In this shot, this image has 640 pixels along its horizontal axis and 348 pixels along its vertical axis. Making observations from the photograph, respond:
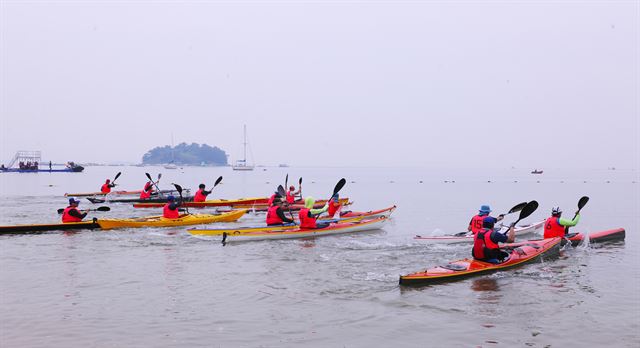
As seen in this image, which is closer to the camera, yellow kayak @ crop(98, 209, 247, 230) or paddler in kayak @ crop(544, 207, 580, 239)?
paddler in kayak @ crop(544, 207, 580, 239)

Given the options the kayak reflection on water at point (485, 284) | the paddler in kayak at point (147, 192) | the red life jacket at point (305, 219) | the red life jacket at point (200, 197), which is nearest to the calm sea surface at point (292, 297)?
the kayak reflection on water at point (485, 284)

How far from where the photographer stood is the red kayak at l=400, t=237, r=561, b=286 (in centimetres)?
1241

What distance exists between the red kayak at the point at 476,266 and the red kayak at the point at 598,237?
10.1 ft

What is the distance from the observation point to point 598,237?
67.8 ft

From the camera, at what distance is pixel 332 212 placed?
81.9 feet

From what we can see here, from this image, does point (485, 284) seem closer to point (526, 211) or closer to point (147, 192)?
point (526, 211)

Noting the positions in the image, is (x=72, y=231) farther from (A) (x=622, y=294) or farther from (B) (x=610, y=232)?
(B) (x=610, y=232)

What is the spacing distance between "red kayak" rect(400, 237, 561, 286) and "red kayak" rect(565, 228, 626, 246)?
10.1ft

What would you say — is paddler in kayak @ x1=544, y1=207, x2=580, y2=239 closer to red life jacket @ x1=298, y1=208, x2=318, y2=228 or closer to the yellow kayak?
red life jacket @ x1=298, y1=208, x2=318, y2=228

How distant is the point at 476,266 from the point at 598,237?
401 inches

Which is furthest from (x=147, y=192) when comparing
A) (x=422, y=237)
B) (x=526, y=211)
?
(x=526, y=211)

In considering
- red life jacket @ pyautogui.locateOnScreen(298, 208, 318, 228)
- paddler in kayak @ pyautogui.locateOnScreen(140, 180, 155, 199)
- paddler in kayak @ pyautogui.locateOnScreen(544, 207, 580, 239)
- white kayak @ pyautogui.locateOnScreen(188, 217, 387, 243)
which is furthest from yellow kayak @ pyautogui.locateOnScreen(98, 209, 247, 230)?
paddler in kayak @ pyautogui.locateOnScreen(544, 207, 580, 239)

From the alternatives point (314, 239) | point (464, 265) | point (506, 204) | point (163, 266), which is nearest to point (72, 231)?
point (163, 266)

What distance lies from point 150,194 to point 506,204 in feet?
106
